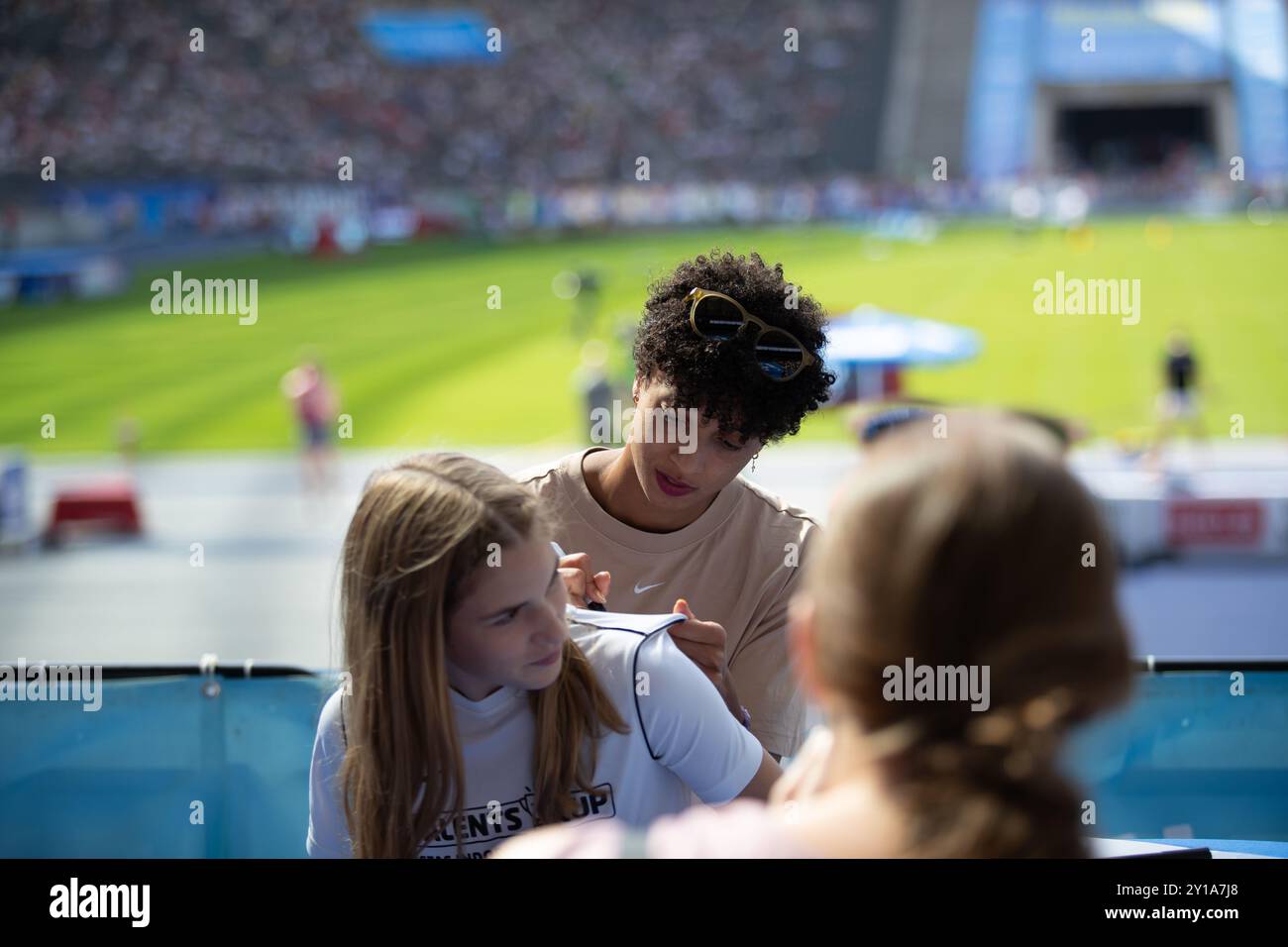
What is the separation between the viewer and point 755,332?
Result: 289 centimetres

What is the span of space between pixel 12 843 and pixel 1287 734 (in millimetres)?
4265

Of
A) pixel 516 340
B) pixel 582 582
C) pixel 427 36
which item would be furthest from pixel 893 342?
pixel 427 36

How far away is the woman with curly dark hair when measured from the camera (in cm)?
285

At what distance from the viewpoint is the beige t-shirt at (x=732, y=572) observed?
2.88 m

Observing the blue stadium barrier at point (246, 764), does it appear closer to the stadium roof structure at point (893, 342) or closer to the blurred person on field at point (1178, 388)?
the stadium roof structure at point (893, 342)

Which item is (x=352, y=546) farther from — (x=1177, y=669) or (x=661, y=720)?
(x=1177, y=669)

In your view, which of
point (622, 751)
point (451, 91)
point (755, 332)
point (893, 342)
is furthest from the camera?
point (451, 91)

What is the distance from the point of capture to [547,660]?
2.09 m

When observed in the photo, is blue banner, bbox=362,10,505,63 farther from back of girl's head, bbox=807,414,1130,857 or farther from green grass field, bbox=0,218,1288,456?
back of girl's head, bbox=807,414,1130,857

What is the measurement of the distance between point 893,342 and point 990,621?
1336 cm

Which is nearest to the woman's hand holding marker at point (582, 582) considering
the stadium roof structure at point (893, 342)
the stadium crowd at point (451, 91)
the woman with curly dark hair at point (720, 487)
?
the woman with curly dark hair at point (720, 487)

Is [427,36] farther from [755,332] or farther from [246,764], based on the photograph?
[755,332]

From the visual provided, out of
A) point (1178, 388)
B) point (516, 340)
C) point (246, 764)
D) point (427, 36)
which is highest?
point (427, 36)

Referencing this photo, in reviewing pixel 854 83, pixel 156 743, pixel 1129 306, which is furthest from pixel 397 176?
pixel 156 743
